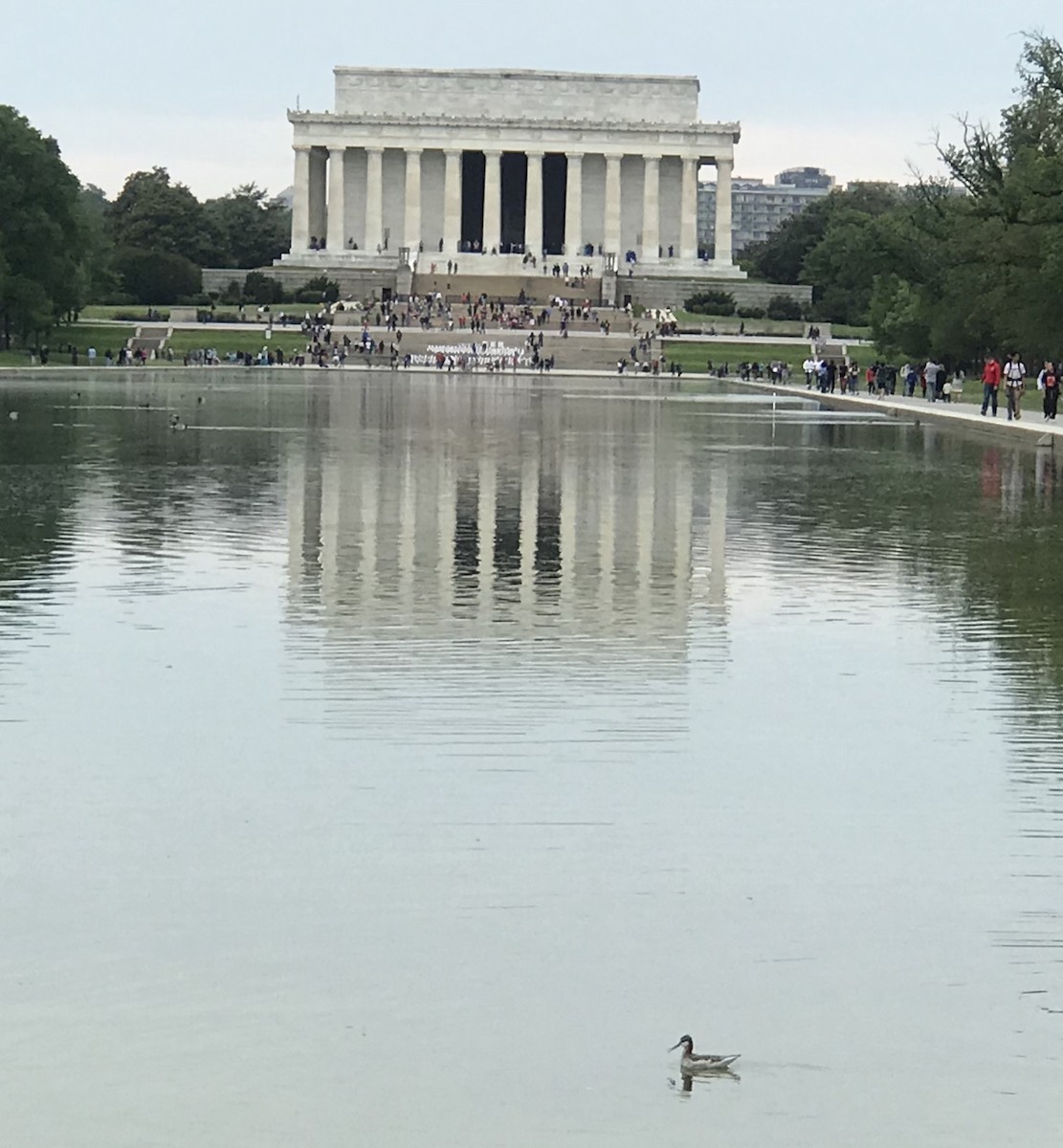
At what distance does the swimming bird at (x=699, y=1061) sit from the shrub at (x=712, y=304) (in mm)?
116284

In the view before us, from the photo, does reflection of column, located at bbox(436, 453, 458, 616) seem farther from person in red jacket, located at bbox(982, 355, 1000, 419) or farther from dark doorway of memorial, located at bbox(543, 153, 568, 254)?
dark doorway of memorial, located at bbox(543, 153, 568, 254)

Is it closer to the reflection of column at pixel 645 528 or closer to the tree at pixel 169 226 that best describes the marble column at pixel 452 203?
the tree at pixel 169 226

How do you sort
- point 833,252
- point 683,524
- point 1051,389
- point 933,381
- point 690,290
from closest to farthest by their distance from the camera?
point 683,524, point 1051,389, point 933,381, point 833,252, point 690,290

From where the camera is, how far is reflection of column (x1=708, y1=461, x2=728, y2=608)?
17.9 m

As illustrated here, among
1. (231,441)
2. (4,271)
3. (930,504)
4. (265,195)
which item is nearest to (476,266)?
(265,195)

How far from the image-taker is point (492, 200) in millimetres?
140250

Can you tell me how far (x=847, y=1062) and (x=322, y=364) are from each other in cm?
8841

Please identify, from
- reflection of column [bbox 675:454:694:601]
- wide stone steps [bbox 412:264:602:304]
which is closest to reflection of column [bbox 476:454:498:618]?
reflection of column [bbox 675:454:694:601]

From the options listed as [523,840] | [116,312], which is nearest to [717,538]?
→ [523,840]

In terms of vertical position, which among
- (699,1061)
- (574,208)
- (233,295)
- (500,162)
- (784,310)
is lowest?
(699,1061)

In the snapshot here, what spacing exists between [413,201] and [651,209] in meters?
14.1

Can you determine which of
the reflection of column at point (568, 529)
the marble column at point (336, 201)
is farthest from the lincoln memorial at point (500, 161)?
the reflection of column at point (568, 529)

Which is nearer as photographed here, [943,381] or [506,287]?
[943,381]

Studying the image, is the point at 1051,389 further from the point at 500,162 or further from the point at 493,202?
the point at 500,162
